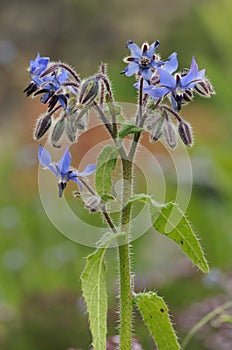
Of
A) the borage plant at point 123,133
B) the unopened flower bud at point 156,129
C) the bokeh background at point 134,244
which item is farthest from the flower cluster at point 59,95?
the bokeh background at point 134,244

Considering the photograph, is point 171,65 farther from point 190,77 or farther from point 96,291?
point 96,291

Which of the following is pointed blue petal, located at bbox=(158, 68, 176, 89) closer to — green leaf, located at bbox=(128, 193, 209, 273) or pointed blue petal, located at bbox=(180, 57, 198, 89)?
pointed blue petal, located at bbox=(180, 57, 198, 89)

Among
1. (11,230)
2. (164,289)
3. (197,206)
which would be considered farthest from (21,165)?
(164,289)

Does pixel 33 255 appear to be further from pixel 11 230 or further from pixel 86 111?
pixel 86 111

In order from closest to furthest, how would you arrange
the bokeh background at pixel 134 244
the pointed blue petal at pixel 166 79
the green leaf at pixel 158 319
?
the pointed blue petal at pixel 166 79 < the green leaf at pixel 158 319 < the bokeh background at pixel 134 244

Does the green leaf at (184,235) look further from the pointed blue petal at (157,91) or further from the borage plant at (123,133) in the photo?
the pointed blue petal at (157,91)

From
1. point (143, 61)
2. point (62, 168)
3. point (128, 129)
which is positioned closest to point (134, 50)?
point (143, 61)

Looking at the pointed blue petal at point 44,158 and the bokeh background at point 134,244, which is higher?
the bokeh background at point 134,244
